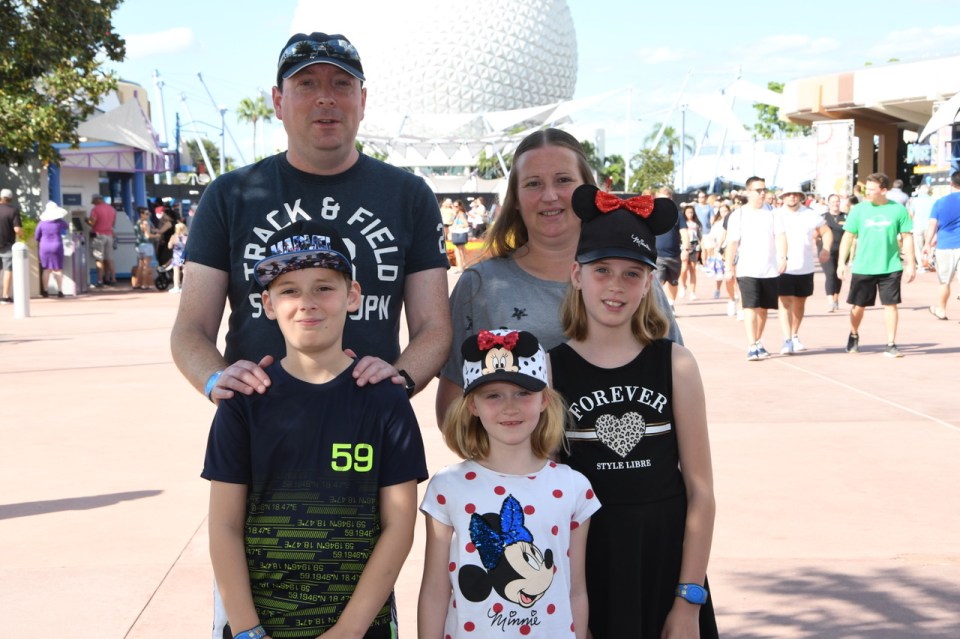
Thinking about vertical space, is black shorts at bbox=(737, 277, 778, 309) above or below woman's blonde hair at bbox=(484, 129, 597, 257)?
below

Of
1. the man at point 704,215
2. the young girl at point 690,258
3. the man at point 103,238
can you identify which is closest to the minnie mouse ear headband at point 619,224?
the young girl at point 690,258

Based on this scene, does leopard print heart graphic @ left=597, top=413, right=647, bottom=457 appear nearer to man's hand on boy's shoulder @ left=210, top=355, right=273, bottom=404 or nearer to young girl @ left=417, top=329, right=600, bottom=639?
young girl @ left=417, top=329, right=600, bottom=639

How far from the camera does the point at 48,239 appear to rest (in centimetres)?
1969

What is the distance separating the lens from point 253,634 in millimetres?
2656

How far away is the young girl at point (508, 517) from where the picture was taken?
2871 mm

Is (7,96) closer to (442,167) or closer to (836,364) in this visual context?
(836,364)

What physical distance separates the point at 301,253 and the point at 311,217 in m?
0.45

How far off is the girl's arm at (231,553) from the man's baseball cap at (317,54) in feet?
3.92

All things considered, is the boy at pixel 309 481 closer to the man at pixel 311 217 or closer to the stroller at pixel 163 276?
the man at pixel 311 217

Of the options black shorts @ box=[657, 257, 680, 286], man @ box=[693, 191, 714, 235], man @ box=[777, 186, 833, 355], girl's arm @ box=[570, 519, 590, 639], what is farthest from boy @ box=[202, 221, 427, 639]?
man @ box=[693, 191, 714, 235]

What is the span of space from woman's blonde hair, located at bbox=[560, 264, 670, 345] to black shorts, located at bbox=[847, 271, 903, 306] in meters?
9.30

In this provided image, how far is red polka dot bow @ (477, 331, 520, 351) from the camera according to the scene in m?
2.95

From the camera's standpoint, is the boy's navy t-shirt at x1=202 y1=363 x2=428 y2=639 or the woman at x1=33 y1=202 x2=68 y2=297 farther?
the woman at x1=33 y1=202 x2=68 y2=297

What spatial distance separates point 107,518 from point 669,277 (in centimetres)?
1066
